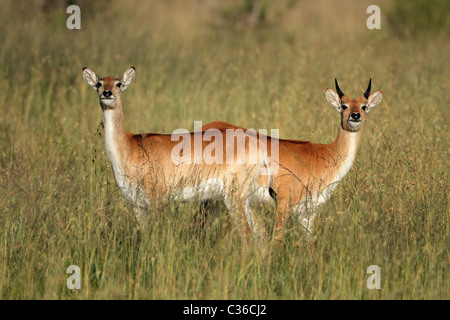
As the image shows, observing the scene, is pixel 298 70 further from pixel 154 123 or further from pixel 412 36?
pixel 412 36

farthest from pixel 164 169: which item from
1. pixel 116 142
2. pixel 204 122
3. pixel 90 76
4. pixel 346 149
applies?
pixel 204 122

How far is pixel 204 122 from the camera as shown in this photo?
8.41 m

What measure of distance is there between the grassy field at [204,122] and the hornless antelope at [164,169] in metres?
0.18

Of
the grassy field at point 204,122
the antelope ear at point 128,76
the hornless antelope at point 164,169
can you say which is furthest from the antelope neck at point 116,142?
the antelope ear at point 128,76

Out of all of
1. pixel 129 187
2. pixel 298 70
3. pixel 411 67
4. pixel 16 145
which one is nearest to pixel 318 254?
pixel 129 187

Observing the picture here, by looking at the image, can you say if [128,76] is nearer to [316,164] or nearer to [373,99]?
[316,164]

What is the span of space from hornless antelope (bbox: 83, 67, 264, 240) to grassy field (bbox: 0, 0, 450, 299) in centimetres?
18

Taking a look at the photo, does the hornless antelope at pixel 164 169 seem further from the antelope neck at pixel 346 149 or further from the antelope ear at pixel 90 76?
the antelope neck at pixel 346 149

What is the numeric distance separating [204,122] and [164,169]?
Result: 320cm

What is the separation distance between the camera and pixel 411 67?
10.4 m

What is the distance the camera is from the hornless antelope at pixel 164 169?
5.07 meters

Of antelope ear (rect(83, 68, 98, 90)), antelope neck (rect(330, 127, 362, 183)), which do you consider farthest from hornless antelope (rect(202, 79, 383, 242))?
antelope ear (rect(83, 68, 98, 90))

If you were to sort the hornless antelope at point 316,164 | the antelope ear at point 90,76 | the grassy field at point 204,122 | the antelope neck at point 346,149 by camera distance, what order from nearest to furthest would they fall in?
the grassy field at point 204,122 → the hornless antelope at point 316,164 → the antelope neck at point 346,149 → the antelope ear at point 90,76

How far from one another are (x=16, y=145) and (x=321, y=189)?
363 cm
